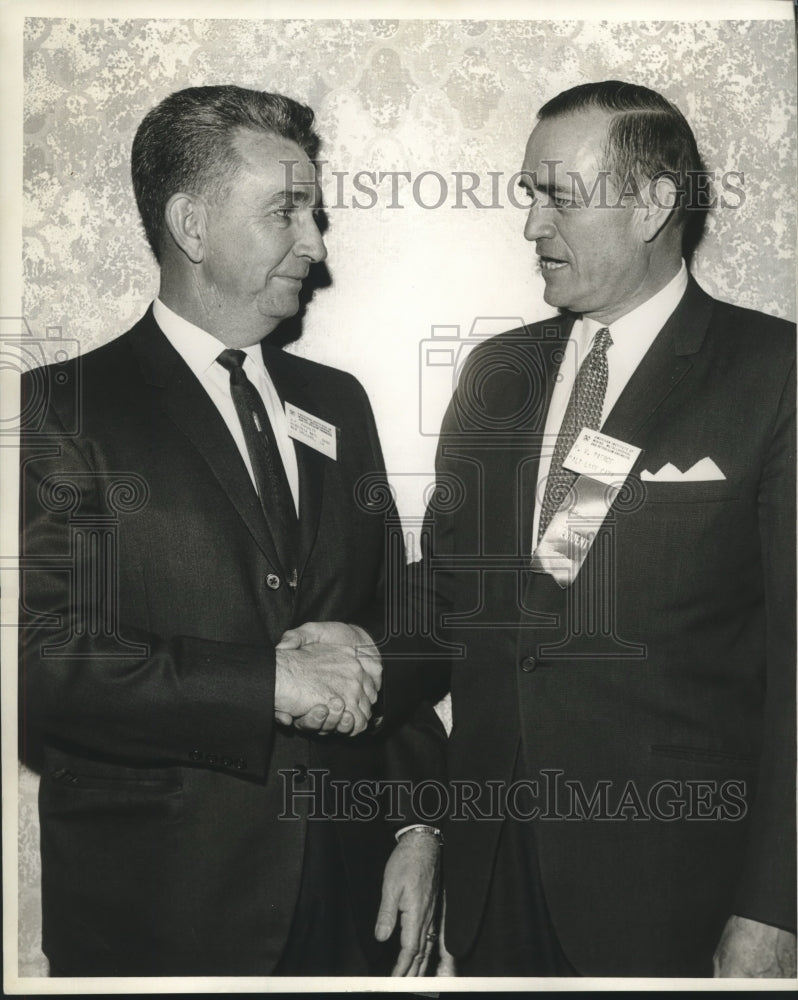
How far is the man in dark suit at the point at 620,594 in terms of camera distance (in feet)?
6.63

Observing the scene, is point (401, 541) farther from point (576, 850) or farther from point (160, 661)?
point (576, 850)

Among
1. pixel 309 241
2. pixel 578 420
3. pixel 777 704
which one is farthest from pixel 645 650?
pixel 309 241

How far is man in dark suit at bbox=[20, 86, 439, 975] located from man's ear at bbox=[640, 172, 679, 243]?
621mm

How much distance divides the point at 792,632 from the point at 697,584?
23cm

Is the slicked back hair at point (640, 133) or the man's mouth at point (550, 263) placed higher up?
the slicked back hair at point (640, 133)

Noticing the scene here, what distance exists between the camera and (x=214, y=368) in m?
2.04

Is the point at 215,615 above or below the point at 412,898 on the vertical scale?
above

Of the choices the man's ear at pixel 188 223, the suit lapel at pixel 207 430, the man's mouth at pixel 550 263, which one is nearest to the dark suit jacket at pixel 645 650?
the man's mouth at pixel 550 263

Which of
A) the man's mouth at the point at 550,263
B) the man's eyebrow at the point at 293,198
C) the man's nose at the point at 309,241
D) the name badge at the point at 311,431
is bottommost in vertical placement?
the name badge at the point at 311,431

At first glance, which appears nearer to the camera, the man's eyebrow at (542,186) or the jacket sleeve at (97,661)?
the jacket sleeve at (97,661)

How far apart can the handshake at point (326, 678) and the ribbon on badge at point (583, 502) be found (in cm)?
36

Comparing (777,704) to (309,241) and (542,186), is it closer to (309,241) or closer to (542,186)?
(542,186)

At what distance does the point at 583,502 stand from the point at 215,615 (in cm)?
71

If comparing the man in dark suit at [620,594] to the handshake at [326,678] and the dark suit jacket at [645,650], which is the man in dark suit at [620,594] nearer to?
the dark suit jacket at [645,650]
